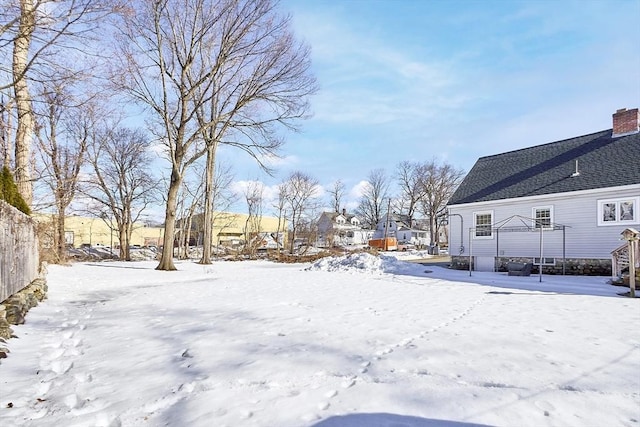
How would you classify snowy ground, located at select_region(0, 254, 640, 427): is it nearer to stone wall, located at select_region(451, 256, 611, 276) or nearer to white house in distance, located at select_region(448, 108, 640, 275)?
stone wall, located at select_region(451, 256, 611, 276)

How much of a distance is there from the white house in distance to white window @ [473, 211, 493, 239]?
4 centimetres

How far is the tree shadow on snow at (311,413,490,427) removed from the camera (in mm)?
2453

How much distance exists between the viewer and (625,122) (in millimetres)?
15102

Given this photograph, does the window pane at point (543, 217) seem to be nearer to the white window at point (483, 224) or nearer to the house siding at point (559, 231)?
the house siding at point (559, 231)

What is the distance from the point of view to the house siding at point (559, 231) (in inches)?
527

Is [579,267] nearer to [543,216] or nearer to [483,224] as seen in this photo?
[543,216]

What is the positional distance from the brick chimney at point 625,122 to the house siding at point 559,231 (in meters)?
3.63

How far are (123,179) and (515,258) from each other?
25.9m

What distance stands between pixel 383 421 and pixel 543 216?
51.3 feet

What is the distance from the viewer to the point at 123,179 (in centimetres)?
2778

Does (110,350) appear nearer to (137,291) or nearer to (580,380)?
(580,380)

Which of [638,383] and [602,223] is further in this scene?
[602,223]

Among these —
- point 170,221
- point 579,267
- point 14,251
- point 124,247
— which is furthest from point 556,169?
point 124,247

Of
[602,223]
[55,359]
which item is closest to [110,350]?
[55,359]
